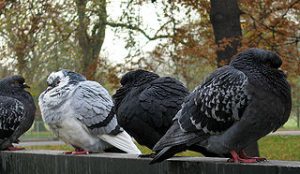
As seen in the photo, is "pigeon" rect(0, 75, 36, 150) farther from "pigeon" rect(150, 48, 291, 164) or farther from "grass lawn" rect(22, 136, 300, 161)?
"grass lawn" rect(22, 136, 300, 161)

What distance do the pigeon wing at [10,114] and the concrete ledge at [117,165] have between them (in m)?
0.29

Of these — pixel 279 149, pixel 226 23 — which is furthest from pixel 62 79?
pixel 279 149

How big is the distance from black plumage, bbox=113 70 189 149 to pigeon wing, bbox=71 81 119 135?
2.23 ft

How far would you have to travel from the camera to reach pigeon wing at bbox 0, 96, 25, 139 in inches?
255

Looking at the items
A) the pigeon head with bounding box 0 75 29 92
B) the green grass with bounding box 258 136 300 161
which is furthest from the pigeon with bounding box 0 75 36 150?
the green grass with bounding box 258 136 300 161

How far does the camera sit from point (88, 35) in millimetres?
16781

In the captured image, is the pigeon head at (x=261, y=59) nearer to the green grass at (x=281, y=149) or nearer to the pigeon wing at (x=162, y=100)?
the pigeon wing at (x=162, y=100)

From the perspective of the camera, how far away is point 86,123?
17.9 feet

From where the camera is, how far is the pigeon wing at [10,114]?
21.3ft

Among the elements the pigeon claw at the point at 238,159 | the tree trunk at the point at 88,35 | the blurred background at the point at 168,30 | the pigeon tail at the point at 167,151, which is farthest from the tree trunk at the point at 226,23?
the tree trunk at the point at 88,35

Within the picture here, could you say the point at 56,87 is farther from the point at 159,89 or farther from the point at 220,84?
the point at 220,84

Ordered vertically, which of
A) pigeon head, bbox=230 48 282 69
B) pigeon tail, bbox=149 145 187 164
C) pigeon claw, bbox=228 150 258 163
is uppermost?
pigeon head, bbox=230 48 282 69

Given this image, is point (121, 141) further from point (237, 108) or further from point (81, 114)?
point (237, 108)

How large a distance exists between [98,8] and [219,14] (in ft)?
22.3
